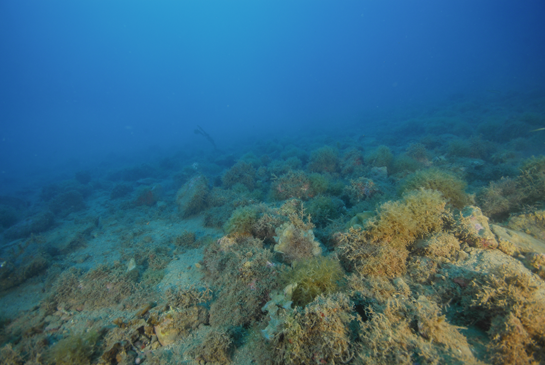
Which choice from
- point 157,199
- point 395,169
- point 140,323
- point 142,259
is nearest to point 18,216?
point 157,199

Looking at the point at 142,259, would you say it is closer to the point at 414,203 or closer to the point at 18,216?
the point at 414,203

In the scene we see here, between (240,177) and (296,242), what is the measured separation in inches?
331

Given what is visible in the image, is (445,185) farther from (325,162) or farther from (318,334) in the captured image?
(325,162)

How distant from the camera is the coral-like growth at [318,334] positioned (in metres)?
2.50

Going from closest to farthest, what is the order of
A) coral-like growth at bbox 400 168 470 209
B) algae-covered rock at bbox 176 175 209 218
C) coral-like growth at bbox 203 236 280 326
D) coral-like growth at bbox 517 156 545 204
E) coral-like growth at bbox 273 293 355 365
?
coral-like growth at bbox 273 293 355 365 < coral-like growth at bbox 203 236 280 326 < coral-like growth at bbox 517 156 545 204 < coral-like growth at bbox 400 168 470 209 < algae-covered rock at bbox 176 175 209 218

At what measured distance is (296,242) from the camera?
4.76 meters

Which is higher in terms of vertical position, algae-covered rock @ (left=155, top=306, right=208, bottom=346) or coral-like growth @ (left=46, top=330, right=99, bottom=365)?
coral-like growth @ (left=46, top=330, right=99, bottom=365)

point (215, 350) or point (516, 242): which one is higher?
point (516, 242)

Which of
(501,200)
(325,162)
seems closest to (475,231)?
(501,200)

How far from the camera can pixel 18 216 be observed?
14641 mm

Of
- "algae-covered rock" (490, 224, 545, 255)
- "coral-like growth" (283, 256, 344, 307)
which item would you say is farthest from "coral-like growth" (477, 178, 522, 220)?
"coral-like growth" (283, 256, 344, 307)

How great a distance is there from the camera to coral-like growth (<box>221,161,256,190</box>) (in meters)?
12.1

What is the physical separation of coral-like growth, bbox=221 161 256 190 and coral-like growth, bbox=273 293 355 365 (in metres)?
9.26

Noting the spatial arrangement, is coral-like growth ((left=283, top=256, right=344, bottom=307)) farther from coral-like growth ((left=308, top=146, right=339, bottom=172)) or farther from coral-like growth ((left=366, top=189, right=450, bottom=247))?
coral-like growth ((left=308, top=146, right=339, bottom=172))
